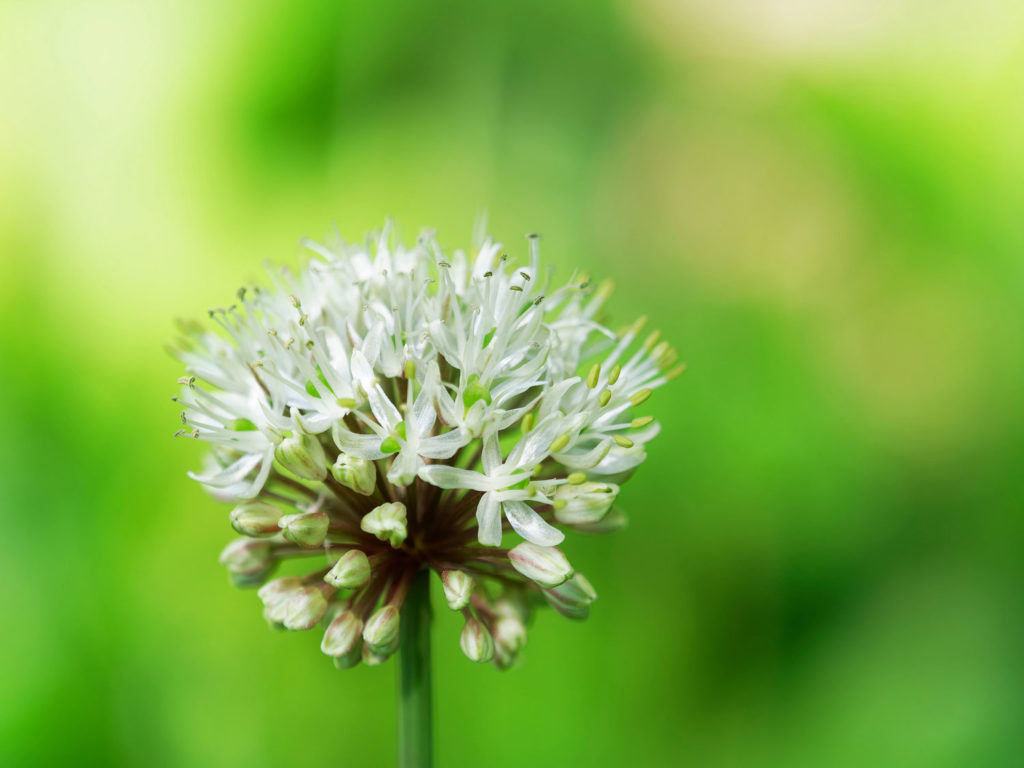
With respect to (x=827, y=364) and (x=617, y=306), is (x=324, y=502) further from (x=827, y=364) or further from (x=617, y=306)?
(x=827, y=364)

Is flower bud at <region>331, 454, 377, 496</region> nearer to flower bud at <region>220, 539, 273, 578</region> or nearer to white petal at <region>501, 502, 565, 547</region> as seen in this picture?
white petal at <region>501, 502, 565, 547</region>

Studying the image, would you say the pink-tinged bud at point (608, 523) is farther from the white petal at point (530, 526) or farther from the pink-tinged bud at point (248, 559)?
the pink-tinged bud at point (248, 559)

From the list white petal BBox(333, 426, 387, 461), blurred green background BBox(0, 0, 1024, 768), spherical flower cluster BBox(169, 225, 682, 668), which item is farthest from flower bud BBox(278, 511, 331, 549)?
blurred green background BBox(0, 0, 1024, 768)

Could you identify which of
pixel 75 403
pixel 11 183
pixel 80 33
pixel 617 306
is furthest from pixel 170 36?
pixel 617 306

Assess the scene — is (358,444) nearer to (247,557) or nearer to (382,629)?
(382,629)

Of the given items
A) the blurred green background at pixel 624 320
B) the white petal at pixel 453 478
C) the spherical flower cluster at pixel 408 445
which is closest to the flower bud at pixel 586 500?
the spherical flower cluster at pixel 408 445
